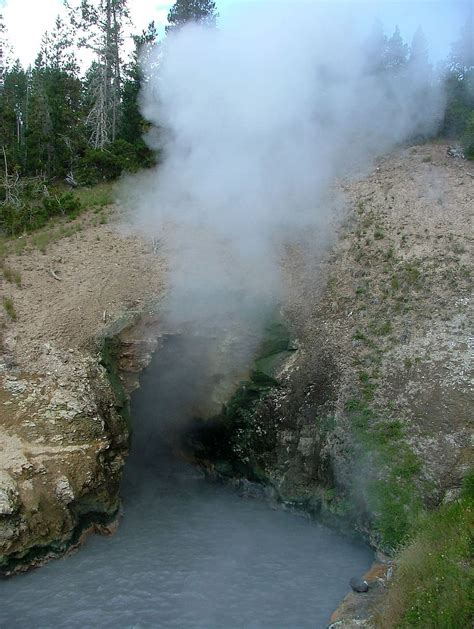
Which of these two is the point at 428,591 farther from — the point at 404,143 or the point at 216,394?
the point at 404,143

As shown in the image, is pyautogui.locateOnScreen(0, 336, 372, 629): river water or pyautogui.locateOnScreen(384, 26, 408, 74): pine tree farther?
pyautogui.locateOnScreen(384, 26, 408, 74): pine tree

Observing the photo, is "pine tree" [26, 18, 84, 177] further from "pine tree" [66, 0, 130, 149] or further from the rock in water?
the rock in water

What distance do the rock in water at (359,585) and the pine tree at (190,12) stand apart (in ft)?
53.5

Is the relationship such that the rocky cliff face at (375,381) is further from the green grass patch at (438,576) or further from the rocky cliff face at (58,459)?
the rocky cliff face at (58,459)

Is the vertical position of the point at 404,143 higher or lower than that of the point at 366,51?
lower

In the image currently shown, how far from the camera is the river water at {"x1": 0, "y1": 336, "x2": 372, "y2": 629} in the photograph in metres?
7.85

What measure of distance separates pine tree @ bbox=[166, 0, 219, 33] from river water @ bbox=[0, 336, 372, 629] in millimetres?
11841

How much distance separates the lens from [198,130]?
14.6 m

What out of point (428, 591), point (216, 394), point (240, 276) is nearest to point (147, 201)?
point (240, 276)

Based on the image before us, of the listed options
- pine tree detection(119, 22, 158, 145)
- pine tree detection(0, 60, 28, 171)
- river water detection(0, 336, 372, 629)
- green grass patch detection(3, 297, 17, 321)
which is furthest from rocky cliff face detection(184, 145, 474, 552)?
pine tree detection(0, 60, 28, 171)

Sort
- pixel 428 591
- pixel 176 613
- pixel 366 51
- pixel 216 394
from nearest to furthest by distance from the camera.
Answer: pixel 428 591
pixel 176 613
pixel 216 394
pixel 366 51

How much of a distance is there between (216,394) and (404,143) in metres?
8.46

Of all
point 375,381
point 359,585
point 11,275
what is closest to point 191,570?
point 359,585

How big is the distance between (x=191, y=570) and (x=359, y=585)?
2.42 meters
